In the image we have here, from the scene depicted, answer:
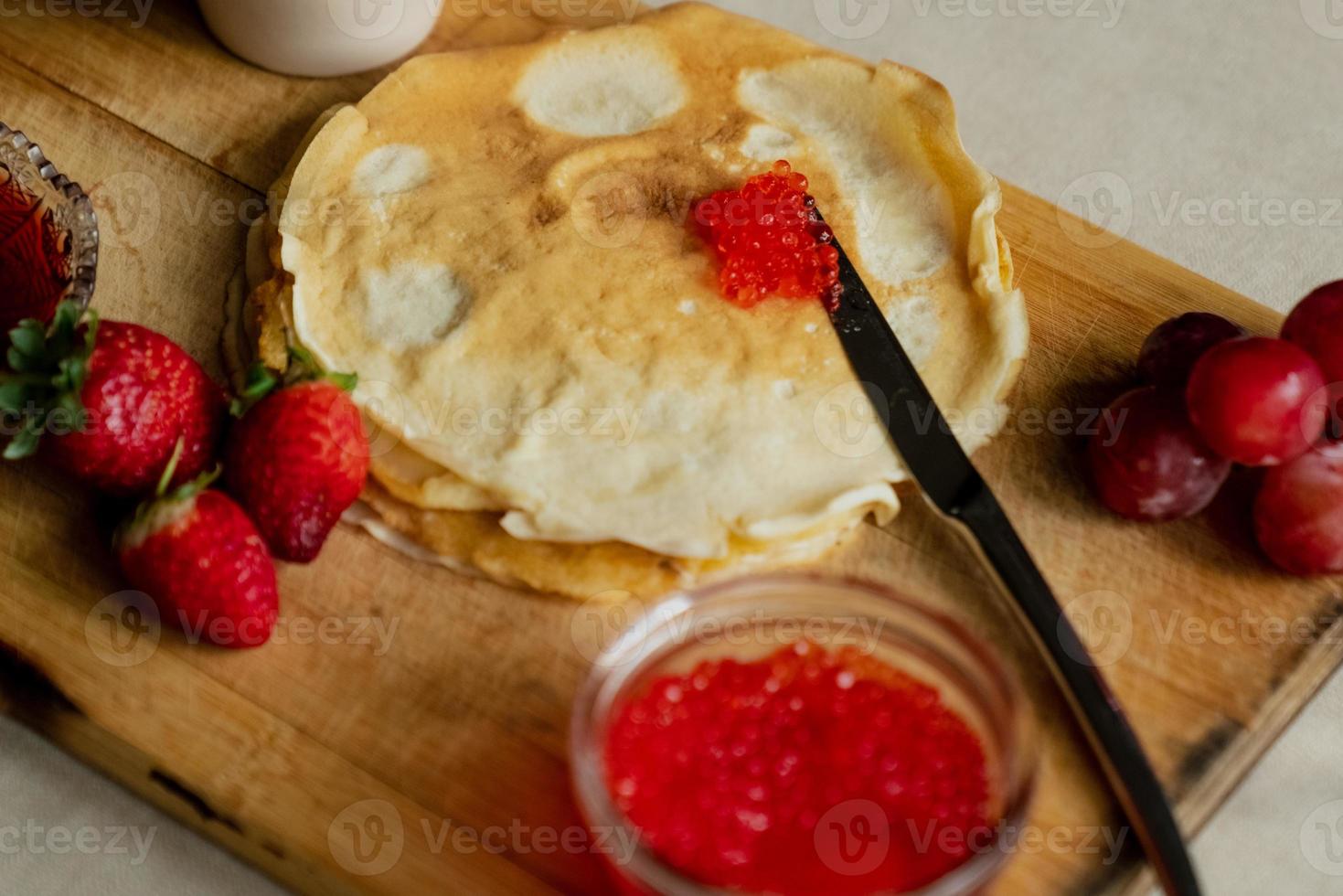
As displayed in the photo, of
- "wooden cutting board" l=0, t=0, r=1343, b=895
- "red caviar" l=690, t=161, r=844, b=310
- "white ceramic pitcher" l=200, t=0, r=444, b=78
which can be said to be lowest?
"wooden cutting board" l=0, t=0, r=1343, b=895

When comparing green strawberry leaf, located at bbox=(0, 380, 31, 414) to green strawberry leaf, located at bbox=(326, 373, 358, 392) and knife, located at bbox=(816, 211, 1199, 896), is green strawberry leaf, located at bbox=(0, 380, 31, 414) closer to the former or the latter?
green strawberry leaf, located at bbox=(326, 373, 358, 392)

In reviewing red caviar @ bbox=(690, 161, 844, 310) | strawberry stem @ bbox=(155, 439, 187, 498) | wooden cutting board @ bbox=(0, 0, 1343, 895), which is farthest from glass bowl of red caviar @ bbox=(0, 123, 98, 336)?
red caviar @ bbox=(690, 161, 844, 310)

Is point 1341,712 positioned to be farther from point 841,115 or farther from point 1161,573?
point 841,115

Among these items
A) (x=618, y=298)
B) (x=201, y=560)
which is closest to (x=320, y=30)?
(x=618, y=298)

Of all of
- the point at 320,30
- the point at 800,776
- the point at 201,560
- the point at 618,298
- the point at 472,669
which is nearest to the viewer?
the point at 800,776

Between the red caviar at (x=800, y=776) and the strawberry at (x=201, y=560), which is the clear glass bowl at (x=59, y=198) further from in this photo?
the red caviar at (x=800, y=776)

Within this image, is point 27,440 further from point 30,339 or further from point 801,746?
point 801,746
